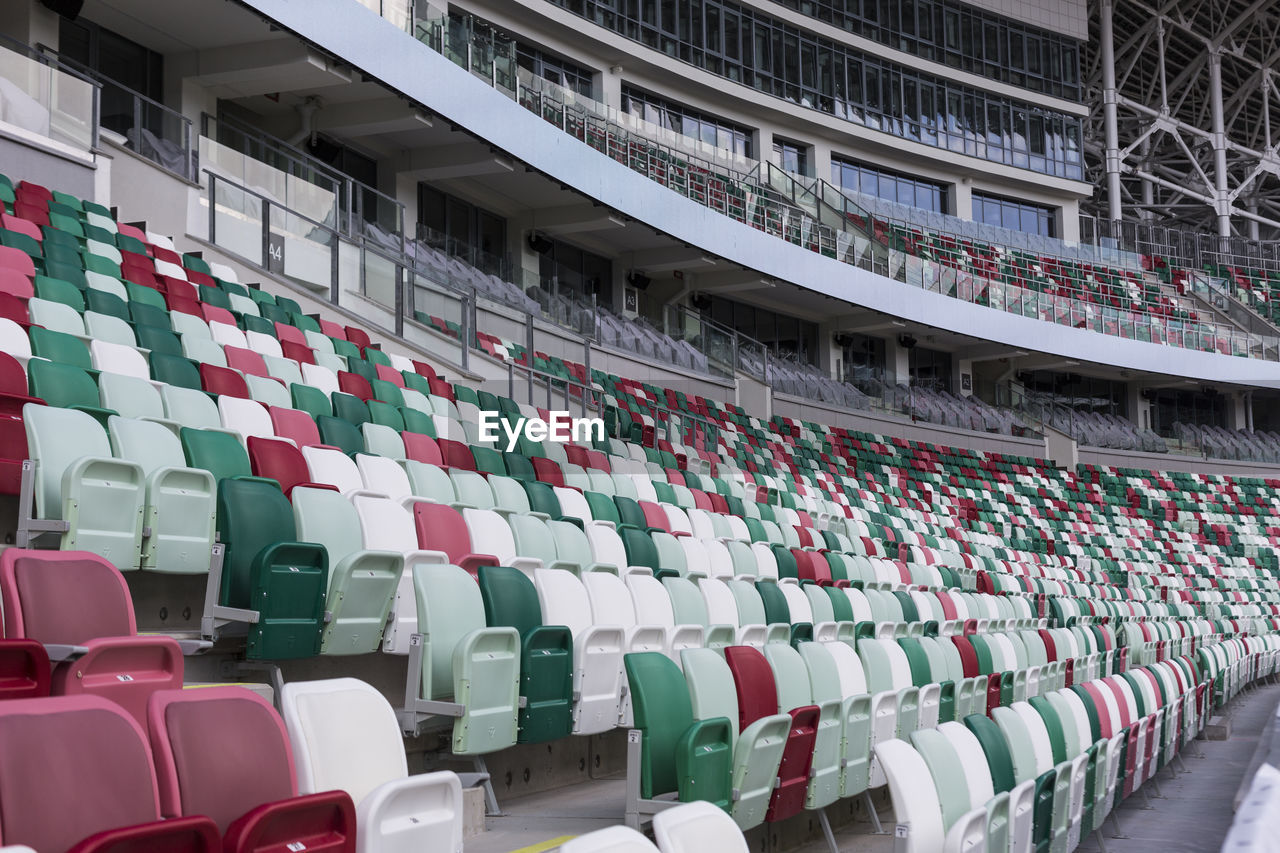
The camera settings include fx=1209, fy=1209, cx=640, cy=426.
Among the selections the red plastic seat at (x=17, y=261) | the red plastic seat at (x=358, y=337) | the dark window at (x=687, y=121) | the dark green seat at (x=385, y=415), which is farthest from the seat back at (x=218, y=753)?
the dark window at (x=687, y=121)

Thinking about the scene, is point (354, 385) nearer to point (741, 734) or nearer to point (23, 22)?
point (741, 734)

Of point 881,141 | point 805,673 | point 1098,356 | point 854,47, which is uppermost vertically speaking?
point 854,47

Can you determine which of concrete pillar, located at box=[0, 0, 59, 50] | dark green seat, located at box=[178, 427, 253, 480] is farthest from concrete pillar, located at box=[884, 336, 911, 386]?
dark green seat, located at box=[178, 427, 253, 480]

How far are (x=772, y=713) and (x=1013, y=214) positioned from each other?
23.2 metres

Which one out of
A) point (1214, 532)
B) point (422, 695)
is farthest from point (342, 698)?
point (1214, 532)

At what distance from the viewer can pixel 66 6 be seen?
10.3 metres

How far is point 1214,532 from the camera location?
1923cm

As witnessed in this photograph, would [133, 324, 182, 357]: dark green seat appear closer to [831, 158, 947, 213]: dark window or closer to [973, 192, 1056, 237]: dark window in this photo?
[831, 158, 947, 213]: dark window

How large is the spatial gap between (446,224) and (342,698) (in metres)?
13.2

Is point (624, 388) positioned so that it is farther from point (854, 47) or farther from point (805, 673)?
point (854, 47)

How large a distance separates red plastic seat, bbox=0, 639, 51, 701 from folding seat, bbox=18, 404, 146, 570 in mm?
1184

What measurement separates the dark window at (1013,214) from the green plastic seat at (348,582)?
887 inches

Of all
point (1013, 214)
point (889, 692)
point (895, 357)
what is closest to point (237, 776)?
point (889, 692)

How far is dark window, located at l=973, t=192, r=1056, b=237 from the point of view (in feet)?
80.8
